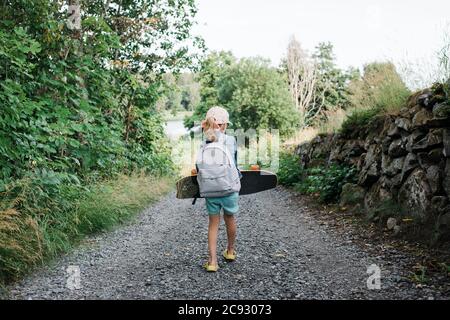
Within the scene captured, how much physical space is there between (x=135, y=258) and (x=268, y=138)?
1613cm

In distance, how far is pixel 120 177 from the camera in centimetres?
903

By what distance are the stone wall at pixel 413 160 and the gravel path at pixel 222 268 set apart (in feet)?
2.83

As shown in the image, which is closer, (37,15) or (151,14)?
(37,15)

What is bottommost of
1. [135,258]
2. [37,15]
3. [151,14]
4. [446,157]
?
[135,258]

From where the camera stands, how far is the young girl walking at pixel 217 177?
4.05 meters

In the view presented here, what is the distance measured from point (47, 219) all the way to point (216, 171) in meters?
2.13

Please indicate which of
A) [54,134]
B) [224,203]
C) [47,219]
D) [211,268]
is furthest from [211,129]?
[54,134]

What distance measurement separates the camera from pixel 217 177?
4043mm

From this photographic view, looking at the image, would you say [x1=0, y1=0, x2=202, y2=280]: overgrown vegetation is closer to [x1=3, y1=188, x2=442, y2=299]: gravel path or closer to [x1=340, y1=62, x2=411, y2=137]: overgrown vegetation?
[x1=3, y1=188, x2=442, y2=299]: gravel path

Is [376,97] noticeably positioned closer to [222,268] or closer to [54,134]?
[222,268]

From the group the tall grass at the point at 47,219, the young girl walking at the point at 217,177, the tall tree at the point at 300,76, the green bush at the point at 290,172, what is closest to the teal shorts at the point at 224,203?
the young girl walking at the point at 217,177

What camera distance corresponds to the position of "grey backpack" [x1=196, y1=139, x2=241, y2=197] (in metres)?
4.04
